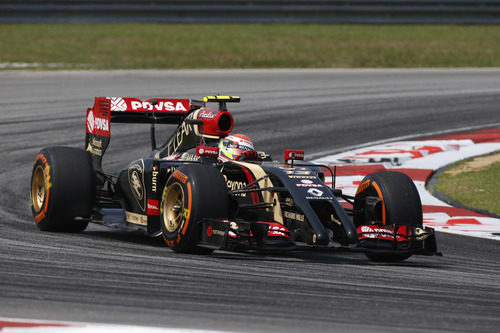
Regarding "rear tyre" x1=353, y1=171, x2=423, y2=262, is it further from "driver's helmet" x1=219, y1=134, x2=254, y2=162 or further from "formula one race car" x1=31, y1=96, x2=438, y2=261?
"driver's helmet" x1=219, y1=134, x2=254, y2=162

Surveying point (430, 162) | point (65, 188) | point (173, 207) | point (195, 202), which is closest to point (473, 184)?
point (430, 162)

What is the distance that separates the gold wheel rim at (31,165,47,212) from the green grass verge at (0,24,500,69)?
14.1 metres

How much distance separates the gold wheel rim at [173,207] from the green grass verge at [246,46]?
16.2 m

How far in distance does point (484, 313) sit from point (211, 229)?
8.67 ft

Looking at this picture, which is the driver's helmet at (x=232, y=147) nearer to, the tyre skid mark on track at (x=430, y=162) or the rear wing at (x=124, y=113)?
the rear wing at (x=124, y=113)

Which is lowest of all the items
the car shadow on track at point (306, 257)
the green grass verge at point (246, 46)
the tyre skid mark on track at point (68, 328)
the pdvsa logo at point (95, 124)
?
the tyre skid mark on track at point (68, 328)

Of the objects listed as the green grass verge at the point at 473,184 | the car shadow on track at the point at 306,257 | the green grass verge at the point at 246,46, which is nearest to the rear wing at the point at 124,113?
the car shadow on track at the point at 306,257

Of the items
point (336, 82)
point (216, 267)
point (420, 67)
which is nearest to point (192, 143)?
point (216, 267)

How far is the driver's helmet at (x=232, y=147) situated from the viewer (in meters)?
9.13

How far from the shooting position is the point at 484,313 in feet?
19.4

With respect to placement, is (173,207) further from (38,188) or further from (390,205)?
(38,188)

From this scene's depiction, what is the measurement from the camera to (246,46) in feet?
92.1

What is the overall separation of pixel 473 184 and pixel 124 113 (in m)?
5.10

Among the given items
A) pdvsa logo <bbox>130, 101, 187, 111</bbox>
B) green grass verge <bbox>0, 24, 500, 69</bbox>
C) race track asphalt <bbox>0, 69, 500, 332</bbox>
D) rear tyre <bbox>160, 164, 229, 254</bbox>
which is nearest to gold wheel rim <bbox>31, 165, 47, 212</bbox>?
race track asphalt <bbox>0, 69, 500, 332</bbox>
